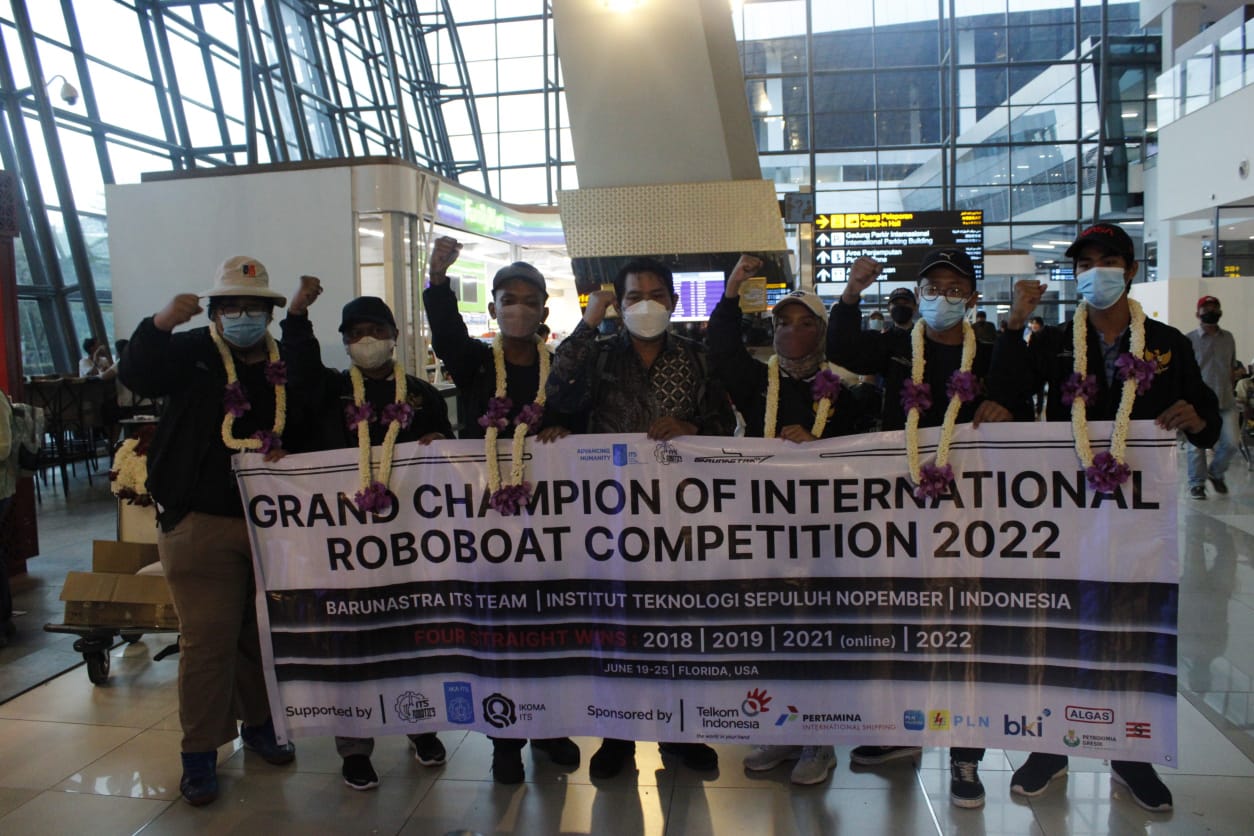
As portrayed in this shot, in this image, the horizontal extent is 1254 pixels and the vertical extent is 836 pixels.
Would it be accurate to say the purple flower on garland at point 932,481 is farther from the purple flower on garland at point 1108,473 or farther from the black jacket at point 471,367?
the black jacket at point 471,367

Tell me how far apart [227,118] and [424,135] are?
5558 millimetres

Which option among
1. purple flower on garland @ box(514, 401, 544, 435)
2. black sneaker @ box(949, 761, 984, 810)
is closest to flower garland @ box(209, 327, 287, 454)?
purple flower on garland @ box(514, 401, 544, 435)

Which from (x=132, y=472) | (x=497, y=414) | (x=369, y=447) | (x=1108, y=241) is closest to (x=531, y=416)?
(x=497, y=414)

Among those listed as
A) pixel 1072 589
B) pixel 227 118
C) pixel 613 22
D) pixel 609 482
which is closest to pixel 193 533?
pixel 609 482

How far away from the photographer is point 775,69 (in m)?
16.6

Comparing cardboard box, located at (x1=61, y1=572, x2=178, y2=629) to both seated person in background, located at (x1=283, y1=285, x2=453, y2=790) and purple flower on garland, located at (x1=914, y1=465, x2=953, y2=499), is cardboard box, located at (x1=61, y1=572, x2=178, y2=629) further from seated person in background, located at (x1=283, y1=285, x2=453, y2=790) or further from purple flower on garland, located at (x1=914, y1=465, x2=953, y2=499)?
purple flower on garland, located at (x1=914, y1=465, x2=953, y2=499)

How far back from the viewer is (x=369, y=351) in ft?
8.86

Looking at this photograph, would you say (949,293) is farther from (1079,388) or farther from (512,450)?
(512,450)

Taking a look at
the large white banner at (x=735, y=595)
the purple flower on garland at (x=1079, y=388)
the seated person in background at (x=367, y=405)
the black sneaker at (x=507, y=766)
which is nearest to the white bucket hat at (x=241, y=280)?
the seated person in background at (x=367, y=405)

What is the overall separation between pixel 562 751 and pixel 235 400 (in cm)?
151

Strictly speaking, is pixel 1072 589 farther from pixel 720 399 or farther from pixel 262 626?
pixel 262 626

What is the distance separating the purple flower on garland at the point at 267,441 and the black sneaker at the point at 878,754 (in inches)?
81.2

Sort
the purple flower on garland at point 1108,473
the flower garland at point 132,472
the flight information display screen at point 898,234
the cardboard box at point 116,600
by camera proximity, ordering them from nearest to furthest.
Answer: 1. the purple flower on garland at point 1108,473
2. the cardboard box at point 116,600
3. the flower garland at point 132,472
4. the flight information display screen at point 898,234

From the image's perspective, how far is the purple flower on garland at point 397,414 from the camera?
2625 mm
